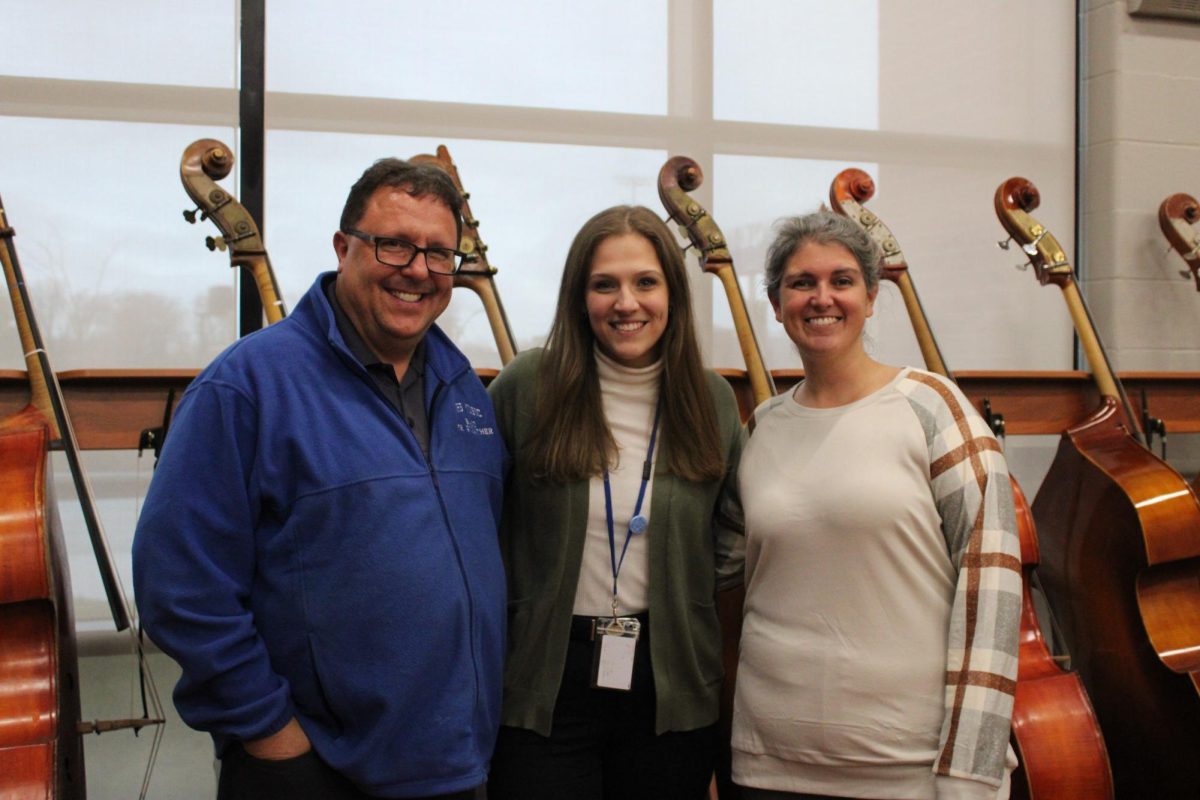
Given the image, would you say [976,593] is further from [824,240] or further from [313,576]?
[313,576]

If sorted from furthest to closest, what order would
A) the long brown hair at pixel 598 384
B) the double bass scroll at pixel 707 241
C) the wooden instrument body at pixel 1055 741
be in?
the double bass scroll at pixel 707 241
the wooden instrument body at pixel 1055 741
the long brown hair at pixel 598 384

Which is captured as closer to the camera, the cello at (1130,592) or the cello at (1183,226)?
the cello at (1130,592)

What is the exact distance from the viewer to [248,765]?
1.27m

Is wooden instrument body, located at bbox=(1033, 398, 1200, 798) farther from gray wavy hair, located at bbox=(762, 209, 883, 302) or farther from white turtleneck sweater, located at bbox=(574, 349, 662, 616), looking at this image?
white turtleneck sweater, located at bbox=(574, 349, 662, 616)

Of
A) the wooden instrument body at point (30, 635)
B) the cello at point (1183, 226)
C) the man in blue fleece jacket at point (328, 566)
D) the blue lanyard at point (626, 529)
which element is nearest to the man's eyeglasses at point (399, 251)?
the man in blue fleece jacket at point (328, 566)

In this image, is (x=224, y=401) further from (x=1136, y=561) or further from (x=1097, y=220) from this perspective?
(x=1097, y=220)

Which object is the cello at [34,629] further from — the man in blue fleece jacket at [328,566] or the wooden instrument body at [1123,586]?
the wooden instrument body at [1123,586]

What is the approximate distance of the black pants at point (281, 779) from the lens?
4.16 ft

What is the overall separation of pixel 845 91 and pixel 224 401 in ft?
8.78

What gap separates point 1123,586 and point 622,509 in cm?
137

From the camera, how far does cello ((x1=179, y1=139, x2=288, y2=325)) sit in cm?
205

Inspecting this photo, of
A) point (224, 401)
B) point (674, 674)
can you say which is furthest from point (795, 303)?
point (224, 401)

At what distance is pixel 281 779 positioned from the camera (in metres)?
1.27

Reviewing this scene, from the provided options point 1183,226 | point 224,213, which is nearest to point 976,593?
point 224,213
